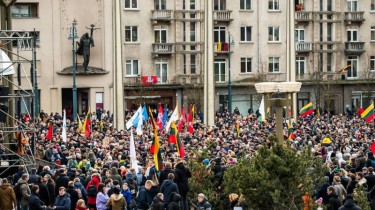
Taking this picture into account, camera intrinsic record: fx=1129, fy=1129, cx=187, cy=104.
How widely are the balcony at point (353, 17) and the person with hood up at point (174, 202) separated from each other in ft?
189

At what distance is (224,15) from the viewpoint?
3100 inches

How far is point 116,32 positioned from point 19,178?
3291 cm

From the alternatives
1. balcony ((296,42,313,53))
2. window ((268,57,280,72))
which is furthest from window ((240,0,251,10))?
balcony ((296,42,313,53))

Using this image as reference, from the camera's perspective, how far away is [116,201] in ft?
86.3

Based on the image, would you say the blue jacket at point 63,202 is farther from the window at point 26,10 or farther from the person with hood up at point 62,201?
the window at point 26,10

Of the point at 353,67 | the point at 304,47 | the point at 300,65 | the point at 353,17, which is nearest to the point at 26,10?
the point at 304,47

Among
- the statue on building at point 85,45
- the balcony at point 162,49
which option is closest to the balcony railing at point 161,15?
the balcony at point 162,49

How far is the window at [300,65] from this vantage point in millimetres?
81625

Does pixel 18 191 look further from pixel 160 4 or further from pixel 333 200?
pixel 160 4

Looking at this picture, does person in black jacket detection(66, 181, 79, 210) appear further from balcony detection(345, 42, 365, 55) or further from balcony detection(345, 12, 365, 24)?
balcony detection(345, 12, 365, 24)

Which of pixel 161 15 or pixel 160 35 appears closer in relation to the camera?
pixel 161 15

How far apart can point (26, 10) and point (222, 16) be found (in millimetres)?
14734

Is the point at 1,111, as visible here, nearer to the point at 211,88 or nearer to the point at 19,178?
the point at 19,178

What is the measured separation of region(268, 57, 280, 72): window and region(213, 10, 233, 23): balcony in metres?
4.37
